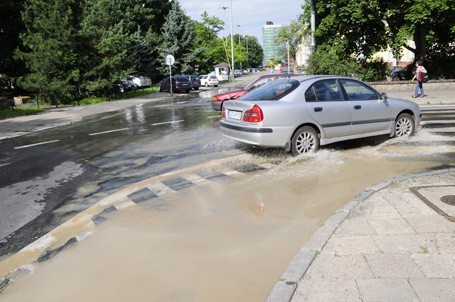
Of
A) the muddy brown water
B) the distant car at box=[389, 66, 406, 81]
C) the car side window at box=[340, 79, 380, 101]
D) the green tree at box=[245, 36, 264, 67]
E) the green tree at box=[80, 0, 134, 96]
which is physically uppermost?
the green tree at box=[245, 36, 264, 67]

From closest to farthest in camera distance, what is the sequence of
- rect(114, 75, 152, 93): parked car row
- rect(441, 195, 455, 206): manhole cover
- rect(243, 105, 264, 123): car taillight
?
rect(441, 195, 455, 206): manhole cover
rect(243, 105, 264, 123): car taillight
rect(114, 75, 152, 93): parked car row

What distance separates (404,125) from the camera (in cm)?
911

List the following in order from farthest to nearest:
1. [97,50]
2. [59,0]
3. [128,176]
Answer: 1. [97,50]
2. [59,0]
3. [128,176]

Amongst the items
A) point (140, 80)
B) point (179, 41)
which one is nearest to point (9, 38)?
point (140, 80)

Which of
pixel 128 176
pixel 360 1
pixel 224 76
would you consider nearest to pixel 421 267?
pixel 128 176

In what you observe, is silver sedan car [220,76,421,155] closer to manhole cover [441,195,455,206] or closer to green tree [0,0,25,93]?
manhole cover [441,195,455,206]

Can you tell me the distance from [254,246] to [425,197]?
2.43m

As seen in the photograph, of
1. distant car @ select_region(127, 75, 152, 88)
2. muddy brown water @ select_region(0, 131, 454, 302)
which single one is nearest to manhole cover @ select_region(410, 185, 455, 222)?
muddy brown water @ select_region(0, 131, 454, 302)

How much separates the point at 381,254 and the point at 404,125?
625 centimetres

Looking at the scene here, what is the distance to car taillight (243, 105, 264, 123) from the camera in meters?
7.39

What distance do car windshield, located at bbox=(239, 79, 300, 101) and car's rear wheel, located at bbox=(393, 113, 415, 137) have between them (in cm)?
282

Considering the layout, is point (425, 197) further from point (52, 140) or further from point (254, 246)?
point (52, 140)

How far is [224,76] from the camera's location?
71.7 meters

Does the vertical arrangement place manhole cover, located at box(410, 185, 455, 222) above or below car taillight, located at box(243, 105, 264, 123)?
below
